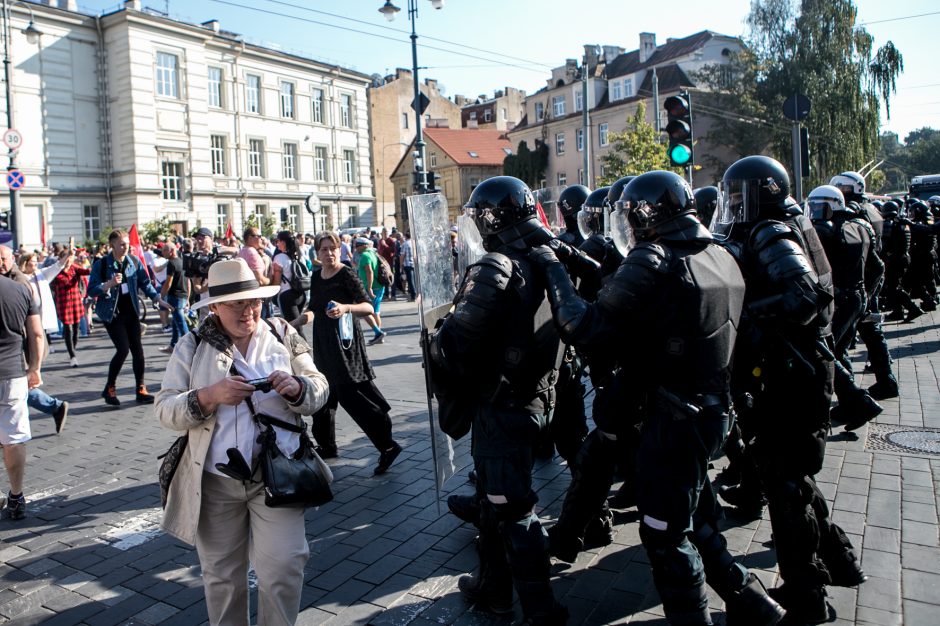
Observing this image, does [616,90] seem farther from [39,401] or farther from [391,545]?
[391,545]

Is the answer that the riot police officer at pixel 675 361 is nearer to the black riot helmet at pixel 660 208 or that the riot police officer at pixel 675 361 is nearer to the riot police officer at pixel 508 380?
the black riot helmet at pixel 660 208

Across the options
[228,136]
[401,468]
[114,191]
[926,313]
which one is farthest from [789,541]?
[228,136]

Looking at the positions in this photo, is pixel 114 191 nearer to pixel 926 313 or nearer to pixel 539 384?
pixel 926 313

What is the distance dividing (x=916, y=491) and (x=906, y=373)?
173 inches

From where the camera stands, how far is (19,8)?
35.2m

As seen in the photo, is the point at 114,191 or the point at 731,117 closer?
the point at 114,191

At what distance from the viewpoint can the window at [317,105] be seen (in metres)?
50.2

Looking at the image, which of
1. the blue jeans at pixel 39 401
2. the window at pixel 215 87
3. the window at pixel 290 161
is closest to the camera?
the blue jeans at pixel 39 401

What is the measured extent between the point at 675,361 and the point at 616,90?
5343cm

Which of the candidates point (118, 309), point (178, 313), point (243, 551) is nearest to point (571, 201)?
point (243, 551)

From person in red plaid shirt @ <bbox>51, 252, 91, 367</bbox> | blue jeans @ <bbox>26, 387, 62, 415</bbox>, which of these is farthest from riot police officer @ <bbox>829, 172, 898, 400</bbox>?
person in red plaid shirt @ <bbox>51, 252, 91, 367</bbox>

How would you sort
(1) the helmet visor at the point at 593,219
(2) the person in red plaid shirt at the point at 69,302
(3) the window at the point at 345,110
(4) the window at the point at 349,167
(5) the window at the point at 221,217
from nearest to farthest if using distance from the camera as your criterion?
(1) the helmet visor at the point at 593,219 < (2) the person in red plaid shirt at the point at 69,302 < (5) the window at the point at 221,217 < (3) the window at the point at 345,110 < (4) the window at the point at 349,167

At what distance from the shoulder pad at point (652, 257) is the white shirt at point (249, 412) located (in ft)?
5.12

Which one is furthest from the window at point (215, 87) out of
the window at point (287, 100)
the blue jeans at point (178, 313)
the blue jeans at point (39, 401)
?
the blue jeans at point (39, 401)
